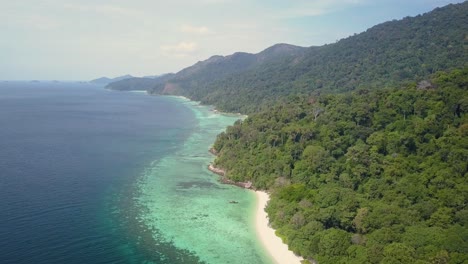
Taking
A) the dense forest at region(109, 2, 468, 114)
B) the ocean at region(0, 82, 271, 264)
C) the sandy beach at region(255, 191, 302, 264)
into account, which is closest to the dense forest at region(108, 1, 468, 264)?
the sandy beach at region(255, 191, 302, 264)

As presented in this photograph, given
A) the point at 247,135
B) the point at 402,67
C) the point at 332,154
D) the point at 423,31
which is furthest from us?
the point at 423,31

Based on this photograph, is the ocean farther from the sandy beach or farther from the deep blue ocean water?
the sandy beach

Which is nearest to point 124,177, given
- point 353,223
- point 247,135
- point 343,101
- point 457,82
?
point 247,135

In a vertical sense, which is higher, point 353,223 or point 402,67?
point 402,67

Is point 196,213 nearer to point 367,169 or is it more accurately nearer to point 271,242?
point 271,242

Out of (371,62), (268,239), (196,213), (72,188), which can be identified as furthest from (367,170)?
(371,62)

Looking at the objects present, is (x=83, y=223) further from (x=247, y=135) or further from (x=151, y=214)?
(x=247, y=135)
